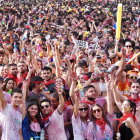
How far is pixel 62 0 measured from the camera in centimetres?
2048

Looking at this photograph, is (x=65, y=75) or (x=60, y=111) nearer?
(x=60, y=111)

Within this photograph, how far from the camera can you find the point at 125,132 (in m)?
3.62

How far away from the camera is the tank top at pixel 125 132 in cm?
360

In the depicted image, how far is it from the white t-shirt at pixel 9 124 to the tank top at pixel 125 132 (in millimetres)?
1318

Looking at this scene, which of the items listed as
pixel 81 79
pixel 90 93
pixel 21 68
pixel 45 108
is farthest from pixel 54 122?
pixel 21 68

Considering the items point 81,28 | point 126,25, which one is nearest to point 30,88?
point 81,28

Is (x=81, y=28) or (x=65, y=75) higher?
(x=81, y=28)

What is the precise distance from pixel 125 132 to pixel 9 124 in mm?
1473

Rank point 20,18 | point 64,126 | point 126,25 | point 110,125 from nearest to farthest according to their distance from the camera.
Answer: point 110,125, point 64,126, point 126,25, point 20,18

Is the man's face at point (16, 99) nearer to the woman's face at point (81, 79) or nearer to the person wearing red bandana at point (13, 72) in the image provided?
the person wearing red bandana at point (13, 72)

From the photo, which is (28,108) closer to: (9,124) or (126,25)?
(9,124)

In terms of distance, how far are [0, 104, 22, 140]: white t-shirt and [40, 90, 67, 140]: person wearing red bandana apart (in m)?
0.36

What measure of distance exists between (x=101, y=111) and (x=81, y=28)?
7511mm

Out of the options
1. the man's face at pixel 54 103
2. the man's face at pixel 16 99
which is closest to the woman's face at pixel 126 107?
the man's face at pixel 54 103
